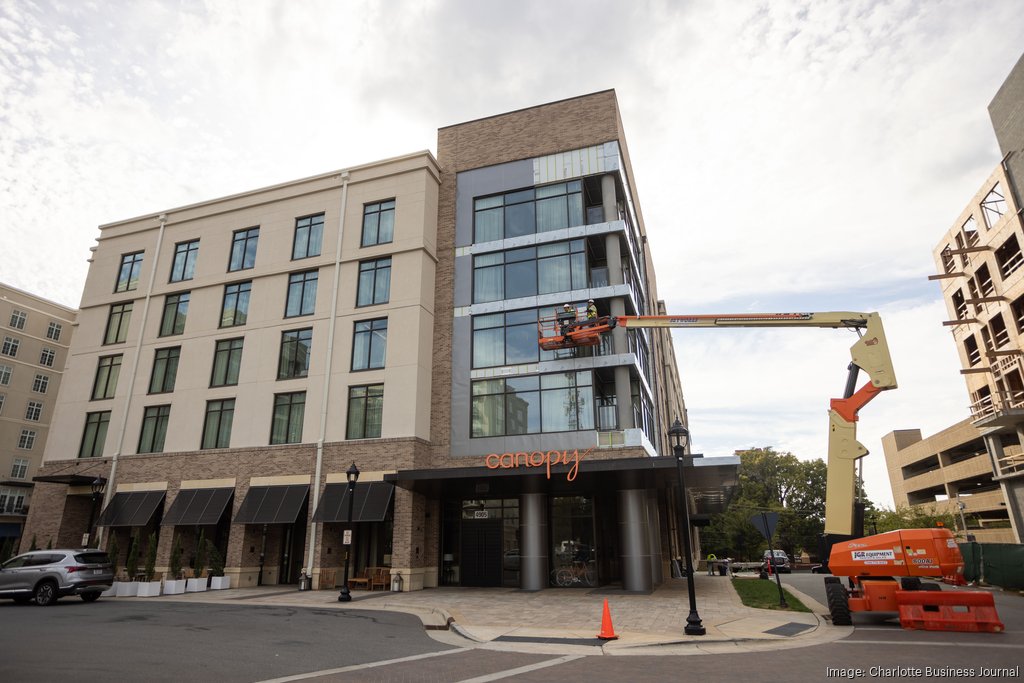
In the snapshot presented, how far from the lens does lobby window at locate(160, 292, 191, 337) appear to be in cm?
3312

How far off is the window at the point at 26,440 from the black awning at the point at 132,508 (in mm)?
40816

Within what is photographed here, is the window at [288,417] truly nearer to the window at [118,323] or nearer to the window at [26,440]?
the window at [118,323]

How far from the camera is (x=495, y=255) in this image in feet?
97.3

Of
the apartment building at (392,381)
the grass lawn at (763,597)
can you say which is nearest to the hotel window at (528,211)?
the apartment building at (392,381)

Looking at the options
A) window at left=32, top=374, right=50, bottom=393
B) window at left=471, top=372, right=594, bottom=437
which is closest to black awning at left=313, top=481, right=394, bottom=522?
window at left=471, top=372, right=594, bottom=437

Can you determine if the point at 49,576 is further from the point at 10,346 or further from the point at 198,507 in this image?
the point at 10,346

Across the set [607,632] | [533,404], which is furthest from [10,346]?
[607,632]

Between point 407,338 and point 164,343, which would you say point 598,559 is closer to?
point 407,338

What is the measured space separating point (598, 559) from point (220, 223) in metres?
27.4

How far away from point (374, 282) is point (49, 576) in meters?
17.0

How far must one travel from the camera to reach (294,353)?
29.9 meters

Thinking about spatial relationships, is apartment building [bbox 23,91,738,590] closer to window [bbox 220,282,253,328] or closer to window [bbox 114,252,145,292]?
window [bbox 220,282,253,328]

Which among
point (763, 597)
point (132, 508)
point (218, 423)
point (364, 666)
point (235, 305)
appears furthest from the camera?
point (235, 305)

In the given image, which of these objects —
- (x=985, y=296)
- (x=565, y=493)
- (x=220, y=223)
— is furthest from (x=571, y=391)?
(x=985, y=296)
